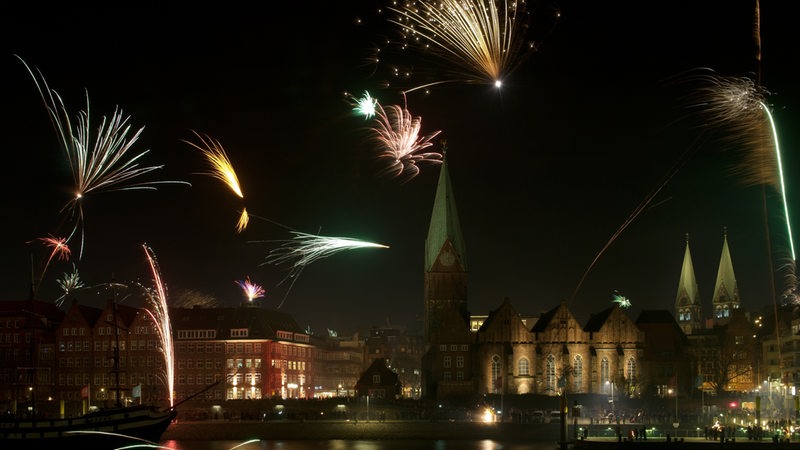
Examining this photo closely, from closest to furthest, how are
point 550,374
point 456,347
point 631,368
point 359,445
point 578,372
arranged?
point 359,445, point 456,347, point 550,374, point 578,372, point 631,368

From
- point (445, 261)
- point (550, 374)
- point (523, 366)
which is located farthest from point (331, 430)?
point (445, 261)

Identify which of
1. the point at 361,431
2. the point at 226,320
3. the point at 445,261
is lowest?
the point at 361,431

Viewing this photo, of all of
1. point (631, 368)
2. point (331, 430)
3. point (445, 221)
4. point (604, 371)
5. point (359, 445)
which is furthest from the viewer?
point (445, 221)

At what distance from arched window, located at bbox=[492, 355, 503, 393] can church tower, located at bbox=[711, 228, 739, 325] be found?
5593 cm

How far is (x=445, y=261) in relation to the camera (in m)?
110

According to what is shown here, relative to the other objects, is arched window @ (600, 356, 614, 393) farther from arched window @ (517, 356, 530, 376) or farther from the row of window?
the row of window

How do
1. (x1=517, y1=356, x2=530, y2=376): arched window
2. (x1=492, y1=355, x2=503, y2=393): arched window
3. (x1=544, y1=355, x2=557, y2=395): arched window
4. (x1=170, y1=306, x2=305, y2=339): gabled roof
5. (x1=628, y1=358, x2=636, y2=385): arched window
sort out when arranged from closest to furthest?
(x1=492, y1=355, x2=503, y2=393): arched window < (x1=544, y1=355, x2=557, y2=395): arched window < (x1=517, y1=356, x2=530, y2=376): arched window < (x1=628, y1=358, x2=636, y2=385): arched window < (x1=170, y1=306, x2=305, y2=339): gabled roof

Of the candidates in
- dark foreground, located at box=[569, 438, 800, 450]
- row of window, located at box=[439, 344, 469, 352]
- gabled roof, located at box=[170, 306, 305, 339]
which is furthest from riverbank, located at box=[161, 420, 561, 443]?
gabled roof, located at box=[170, 306, 305, 339]

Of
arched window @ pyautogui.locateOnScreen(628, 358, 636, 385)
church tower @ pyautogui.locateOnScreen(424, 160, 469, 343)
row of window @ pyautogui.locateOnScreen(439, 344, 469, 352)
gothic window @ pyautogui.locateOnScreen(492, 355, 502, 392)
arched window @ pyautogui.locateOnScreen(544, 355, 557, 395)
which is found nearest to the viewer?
gothic window @ pyautogui.locateOnScreen(492, 355, 502, 392)

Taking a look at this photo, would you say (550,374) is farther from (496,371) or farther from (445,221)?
(445,221)

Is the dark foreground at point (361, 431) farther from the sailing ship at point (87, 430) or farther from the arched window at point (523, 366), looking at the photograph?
the arched window at point (523, 366)

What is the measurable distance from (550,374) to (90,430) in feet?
166

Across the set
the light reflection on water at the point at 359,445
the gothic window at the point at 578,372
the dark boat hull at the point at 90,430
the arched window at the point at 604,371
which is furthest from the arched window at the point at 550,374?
the dark boat hull at the point at 90,430

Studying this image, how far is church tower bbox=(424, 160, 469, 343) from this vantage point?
109 metres
